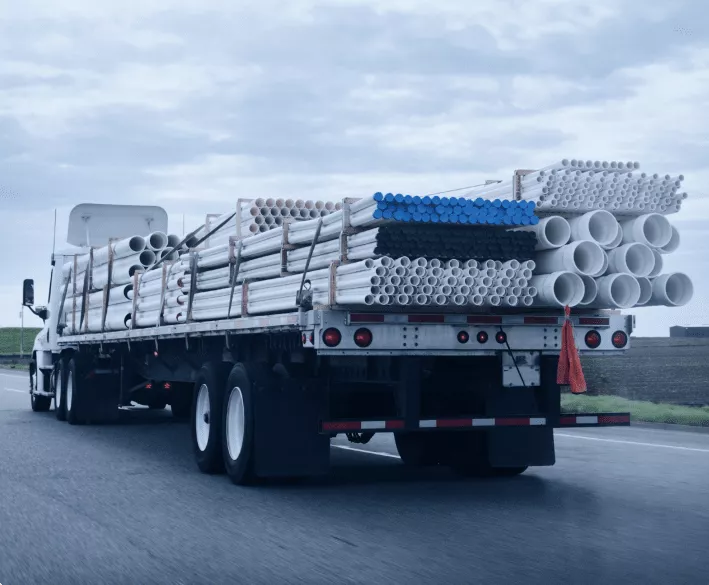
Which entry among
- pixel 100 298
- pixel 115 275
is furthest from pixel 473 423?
pixel 100 298

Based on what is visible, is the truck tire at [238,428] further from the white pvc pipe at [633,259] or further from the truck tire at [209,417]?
the white pvc pipe at [633,259]

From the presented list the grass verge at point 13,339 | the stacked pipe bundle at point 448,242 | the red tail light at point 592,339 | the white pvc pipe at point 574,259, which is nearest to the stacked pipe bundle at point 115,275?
the stacked pipe bundle at point 448,242

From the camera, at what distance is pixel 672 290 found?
11.0 m

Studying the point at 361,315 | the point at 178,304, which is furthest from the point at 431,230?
the point at 178,304

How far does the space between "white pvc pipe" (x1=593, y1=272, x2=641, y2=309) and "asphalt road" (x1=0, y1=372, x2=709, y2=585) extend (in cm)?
175

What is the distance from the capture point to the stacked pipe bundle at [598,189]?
1062 cm

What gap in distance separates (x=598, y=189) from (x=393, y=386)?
8.63 feet

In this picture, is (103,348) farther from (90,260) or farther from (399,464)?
(399,464)

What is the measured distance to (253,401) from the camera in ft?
36.4

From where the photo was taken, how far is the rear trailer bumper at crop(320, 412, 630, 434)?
10.6 m

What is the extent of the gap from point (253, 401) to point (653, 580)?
16.2 ft

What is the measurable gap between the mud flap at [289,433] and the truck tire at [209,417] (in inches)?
46.8

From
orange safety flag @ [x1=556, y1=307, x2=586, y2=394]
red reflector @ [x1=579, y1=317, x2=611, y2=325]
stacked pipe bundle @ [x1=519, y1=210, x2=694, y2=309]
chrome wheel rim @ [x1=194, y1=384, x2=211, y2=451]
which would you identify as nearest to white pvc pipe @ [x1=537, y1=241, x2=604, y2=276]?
stacked pipe bundle @ [x1=519, y1=210, x2=694, y2=309]

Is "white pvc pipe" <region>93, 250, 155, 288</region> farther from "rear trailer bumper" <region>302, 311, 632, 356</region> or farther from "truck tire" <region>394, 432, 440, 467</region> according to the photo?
"rear trailer bumper" <region>302, 311, 632, 356</region>
